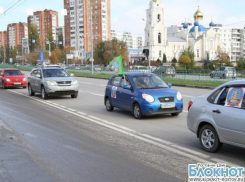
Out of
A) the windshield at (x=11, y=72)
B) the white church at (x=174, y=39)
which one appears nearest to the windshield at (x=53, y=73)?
the windshield at (x=11, y=72)

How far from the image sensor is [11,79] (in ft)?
85.4

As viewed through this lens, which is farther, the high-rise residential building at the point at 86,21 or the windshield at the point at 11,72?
the high-rise residential building at the point at 86,21

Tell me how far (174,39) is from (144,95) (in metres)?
111

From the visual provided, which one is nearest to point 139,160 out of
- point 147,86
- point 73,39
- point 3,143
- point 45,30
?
point 3,143

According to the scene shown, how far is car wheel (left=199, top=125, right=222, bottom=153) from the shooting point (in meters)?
7.14

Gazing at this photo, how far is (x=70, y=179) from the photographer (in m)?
5.64

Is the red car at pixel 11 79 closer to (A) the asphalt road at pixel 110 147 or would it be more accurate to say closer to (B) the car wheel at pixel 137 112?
(A) the asphalt road at pixel 110 147

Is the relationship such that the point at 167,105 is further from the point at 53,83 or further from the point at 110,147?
the point at 53,83

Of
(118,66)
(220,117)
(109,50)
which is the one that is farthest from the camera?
(109,50)

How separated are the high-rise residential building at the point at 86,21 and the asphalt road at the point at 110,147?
118786 mm

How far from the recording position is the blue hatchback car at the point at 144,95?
11.2 m

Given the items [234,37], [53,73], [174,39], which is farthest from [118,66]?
[234,37]

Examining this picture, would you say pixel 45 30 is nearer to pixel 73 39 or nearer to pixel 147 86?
pixel 73 39

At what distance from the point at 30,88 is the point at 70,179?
52.4 feet
